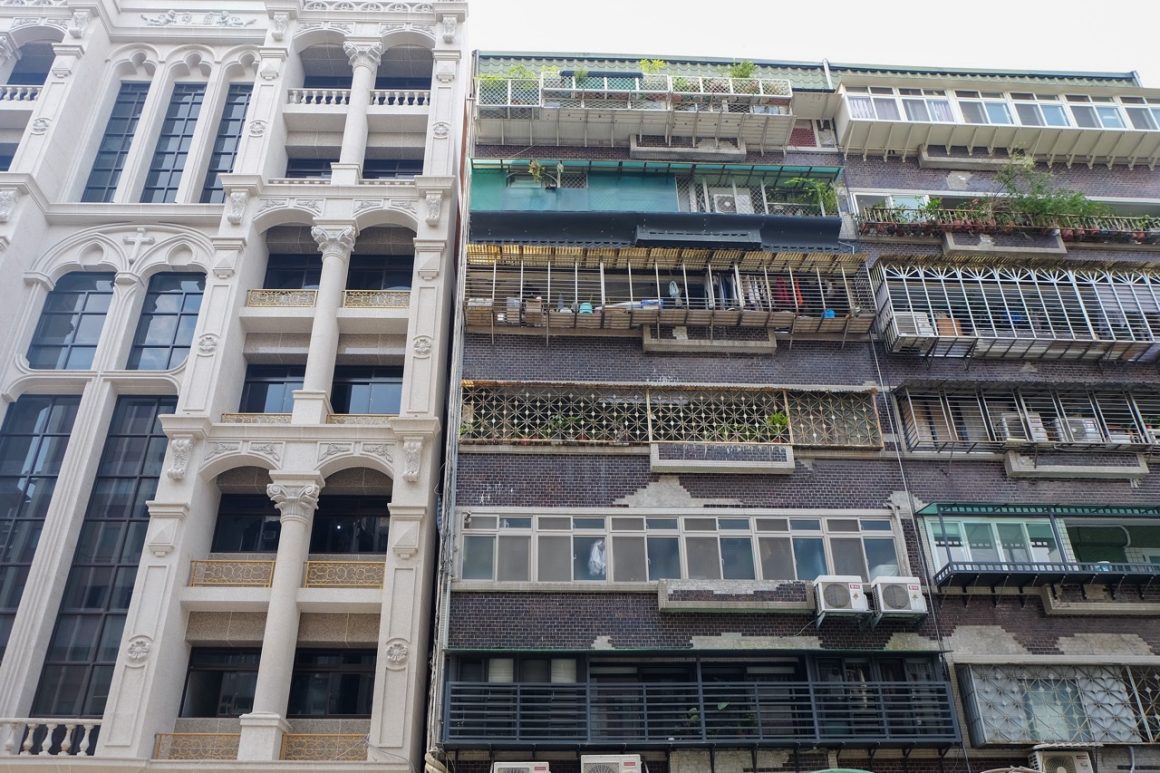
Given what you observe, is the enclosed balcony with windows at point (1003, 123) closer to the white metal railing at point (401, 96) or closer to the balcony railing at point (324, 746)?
the white metal railing at point (401, 96)

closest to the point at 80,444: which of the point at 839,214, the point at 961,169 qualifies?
the point at 839,214

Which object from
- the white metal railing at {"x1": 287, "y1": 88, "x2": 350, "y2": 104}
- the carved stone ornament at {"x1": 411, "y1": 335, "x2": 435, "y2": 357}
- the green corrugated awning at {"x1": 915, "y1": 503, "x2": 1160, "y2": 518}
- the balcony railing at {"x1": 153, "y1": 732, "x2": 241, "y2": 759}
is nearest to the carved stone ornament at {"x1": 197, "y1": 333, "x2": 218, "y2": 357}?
the carved stone ornament at {"x1": 411, "y1": 335, "x2": 435, "y2": 357}

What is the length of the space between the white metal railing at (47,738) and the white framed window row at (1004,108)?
26.2m

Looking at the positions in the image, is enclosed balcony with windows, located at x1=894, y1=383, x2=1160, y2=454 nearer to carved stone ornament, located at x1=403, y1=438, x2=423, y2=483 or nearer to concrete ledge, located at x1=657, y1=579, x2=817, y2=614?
concrete ledge, located at x1=657, y1=579, x2=817, y2=614

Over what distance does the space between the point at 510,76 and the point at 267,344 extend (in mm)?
10784

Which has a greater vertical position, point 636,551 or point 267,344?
point 267,344

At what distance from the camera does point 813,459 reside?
20.5m

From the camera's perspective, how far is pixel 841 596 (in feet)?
59.1

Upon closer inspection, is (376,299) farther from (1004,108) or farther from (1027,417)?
(1004,108)

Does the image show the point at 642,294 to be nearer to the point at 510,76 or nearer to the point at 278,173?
the point at 510,76

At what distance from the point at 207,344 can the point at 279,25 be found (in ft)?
41.1

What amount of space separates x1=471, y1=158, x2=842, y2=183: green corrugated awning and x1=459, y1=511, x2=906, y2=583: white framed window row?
34.7 ft

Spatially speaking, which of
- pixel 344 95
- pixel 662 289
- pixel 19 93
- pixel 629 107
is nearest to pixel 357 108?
pixel 344 95

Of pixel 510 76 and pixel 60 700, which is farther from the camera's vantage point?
pixel 510 76
